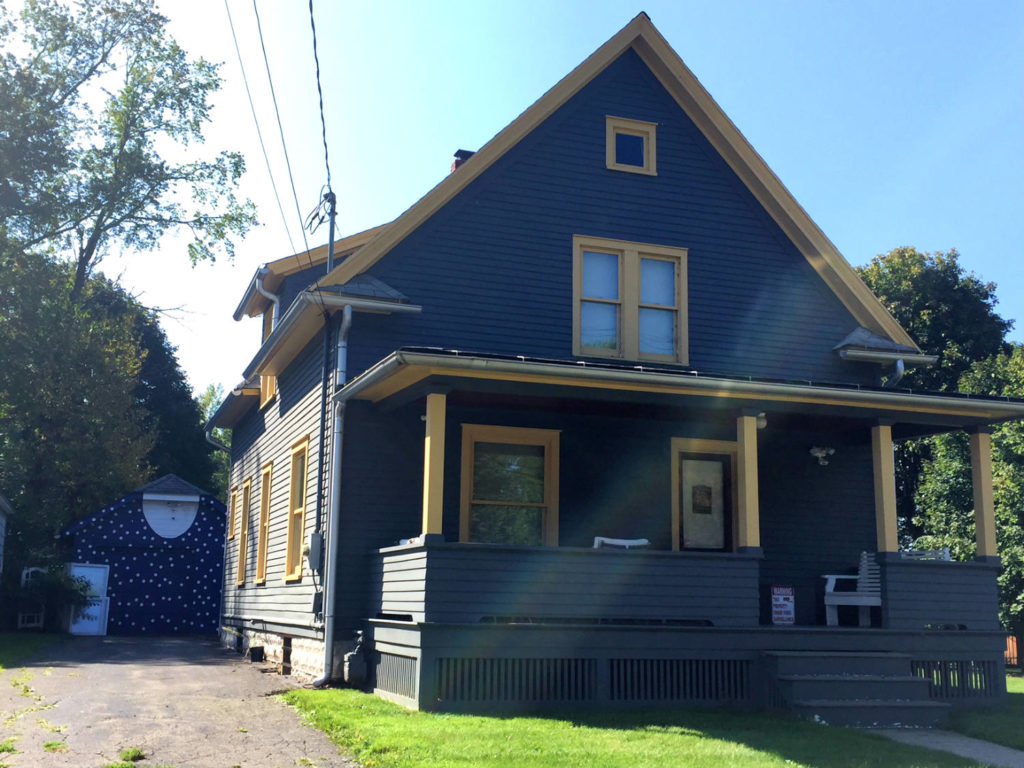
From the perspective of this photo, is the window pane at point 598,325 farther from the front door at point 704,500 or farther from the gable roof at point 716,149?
the gable roof at point 716,149

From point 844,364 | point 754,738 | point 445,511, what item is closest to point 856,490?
point 844,364

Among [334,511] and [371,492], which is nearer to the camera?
[334,511]

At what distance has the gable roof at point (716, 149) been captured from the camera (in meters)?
13.9

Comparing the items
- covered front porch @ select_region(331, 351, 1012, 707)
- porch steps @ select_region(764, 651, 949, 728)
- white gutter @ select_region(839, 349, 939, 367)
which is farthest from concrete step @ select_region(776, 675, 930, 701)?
white gutter @ select_region(839, 349, 939, 367)

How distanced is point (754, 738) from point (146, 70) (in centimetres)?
3053

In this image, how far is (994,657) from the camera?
38.6 feet

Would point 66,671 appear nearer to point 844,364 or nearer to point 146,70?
point 844,364

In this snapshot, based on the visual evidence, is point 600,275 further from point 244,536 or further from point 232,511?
point 232,511

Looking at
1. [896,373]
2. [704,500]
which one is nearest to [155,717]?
[704,500]

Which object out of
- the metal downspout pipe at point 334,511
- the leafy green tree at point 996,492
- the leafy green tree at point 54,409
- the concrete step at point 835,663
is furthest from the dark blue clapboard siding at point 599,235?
the leafy green tree at point 54,409

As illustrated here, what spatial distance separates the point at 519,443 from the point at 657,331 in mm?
2482

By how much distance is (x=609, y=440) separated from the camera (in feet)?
45.0

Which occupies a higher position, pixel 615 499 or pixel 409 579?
pixel 615 499

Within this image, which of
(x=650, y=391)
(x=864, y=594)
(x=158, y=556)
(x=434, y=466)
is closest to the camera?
(x=434, y=466)
